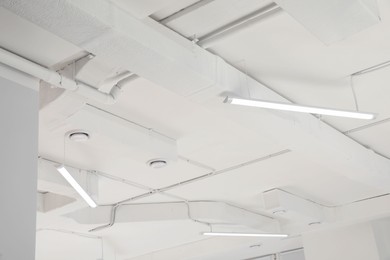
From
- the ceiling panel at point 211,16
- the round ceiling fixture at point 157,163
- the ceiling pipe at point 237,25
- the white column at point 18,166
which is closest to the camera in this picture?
the white column at point 18,166

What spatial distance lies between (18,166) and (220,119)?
211cm

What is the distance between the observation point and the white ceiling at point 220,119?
3.54 metres

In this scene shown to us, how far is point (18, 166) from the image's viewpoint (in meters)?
3.23

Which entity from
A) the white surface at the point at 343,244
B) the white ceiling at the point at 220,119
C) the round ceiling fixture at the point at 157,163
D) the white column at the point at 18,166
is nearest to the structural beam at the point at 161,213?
the white ceiling at the point at 220,119

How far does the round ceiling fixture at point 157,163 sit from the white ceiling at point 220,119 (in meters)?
0.20

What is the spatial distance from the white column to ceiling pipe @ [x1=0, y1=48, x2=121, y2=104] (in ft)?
0.28

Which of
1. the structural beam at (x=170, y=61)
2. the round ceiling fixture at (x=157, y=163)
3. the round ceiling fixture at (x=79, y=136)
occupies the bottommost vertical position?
the structural beam at (x=170, y=61)

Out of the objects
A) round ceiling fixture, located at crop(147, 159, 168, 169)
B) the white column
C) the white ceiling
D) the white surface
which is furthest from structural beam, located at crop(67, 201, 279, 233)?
the white column

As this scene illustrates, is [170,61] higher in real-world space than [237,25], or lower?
lower

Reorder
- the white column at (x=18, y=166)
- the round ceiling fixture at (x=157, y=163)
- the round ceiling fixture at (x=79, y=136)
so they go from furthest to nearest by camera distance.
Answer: the round ceiling fixture at (x=157, y=163)
the round ceiling fixture at (x=79, y=136)
the white column at (x=18, y=166)

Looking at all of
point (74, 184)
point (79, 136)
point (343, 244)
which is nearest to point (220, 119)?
point (79, 136)

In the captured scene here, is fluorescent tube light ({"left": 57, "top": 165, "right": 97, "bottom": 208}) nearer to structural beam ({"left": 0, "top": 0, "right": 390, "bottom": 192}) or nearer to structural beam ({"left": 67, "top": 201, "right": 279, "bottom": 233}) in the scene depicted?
structural beam ({"left": 0, "top": 0, "right": 390, "bottom": 192})

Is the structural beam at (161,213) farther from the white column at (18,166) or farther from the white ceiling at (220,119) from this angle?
the white column at (18,166)

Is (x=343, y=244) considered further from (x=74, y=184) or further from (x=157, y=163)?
(x=74, y=184)
